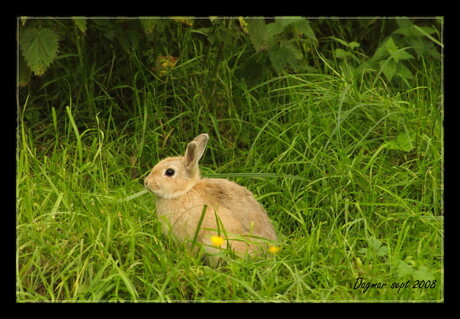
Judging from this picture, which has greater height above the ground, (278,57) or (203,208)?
(278,57)

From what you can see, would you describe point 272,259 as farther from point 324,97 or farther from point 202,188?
point 324,97

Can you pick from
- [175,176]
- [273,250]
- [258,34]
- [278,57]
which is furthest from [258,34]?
[273,250]

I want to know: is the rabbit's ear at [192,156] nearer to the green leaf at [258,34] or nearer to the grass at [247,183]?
the grass at [247,183]

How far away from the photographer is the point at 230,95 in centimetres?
739

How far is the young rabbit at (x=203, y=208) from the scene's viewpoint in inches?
222

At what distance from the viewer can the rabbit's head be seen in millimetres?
5859

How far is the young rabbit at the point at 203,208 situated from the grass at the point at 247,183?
0.15 m

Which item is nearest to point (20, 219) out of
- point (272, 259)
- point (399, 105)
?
point (272, 259)

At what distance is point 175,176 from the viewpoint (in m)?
5.89

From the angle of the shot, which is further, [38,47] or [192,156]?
[38,47]

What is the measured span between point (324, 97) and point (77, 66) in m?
2.22

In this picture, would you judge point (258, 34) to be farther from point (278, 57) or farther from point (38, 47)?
point (38, 47)

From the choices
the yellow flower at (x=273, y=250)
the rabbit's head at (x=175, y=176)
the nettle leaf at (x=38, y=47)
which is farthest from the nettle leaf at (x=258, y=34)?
the yellow flower at (x=273, y=250)

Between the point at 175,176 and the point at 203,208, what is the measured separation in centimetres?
41
